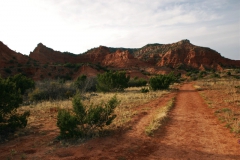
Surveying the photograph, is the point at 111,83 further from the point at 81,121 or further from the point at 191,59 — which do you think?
the point at 191,59

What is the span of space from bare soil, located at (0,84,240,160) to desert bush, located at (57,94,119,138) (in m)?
0.53

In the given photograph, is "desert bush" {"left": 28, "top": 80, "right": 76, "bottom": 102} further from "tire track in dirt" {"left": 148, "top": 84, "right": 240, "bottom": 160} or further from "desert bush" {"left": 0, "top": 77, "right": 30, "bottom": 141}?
"tire track in dirt" {"left": 148, "top": 84, "right": 240, "bottom": 160}

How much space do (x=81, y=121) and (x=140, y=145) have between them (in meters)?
2.73

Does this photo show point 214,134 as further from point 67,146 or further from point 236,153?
point 67,146

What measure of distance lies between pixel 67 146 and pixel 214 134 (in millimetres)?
5150

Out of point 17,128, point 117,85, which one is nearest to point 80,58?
point 117,85

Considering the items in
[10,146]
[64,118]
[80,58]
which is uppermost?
[80,58]

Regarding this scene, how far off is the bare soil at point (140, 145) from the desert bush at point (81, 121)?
1.72 ft

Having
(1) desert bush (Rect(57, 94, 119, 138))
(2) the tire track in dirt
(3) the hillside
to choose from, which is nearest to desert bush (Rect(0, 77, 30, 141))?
(1) desert bush (Rect(57, 94, 119, 138))

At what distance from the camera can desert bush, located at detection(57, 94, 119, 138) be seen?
8078 mm

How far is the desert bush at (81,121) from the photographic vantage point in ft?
26.5

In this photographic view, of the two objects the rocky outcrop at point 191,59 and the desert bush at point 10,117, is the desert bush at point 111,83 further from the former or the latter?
the rocky outcrop at point 191,59

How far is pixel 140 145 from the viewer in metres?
7.00

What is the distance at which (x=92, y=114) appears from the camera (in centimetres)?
834
